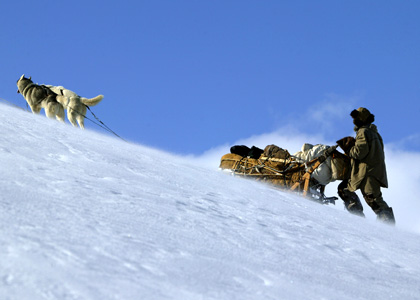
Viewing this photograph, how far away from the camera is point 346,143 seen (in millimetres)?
7500

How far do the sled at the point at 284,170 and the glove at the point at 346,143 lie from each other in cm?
25

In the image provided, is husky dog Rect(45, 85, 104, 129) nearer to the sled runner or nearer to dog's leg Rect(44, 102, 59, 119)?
dog's leg Rect(44, 102, 59, 119)

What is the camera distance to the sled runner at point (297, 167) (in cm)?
782

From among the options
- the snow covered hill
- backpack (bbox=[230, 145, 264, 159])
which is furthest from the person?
the snow covered hill

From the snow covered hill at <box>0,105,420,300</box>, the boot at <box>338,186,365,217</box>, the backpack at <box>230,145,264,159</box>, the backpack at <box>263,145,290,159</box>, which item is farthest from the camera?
the backpack at <box>230,145,264,159</box>

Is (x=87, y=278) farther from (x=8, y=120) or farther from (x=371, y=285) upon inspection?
(x=8, y=120)

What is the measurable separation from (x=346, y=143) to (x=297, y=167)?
995 millimetres

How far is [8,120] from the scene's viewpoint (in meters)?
5.48

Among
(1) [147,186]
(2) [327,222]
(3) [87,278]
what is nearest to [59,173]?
(1) [147,186]

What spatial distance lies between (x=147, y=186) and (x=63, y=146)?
115 cm

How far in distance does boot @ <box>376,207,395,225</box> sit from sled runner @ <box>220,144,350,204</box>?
730 millimetres

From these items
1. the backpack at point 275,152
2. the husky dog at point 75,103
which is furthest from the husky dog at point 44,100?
the backpack at point 275,152

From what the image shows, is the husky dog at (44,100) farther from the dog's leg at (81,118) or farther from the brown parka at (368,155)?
the brown parka at (368,155)

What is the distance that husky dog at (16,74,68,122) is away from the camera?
44.5 ft
